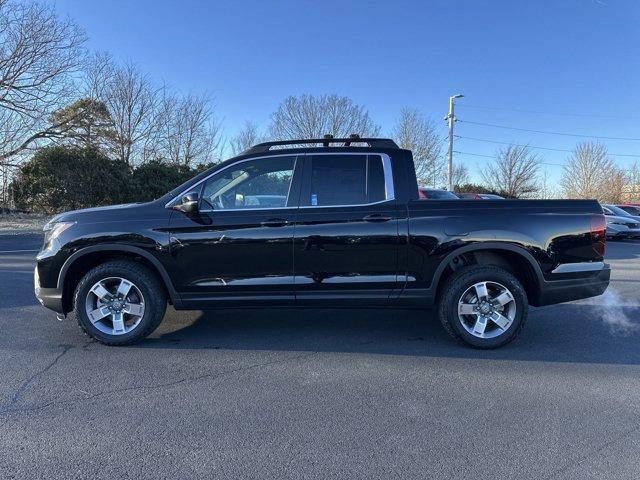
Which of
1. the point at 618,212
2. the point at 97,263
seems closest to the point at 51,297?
the point at 97,263

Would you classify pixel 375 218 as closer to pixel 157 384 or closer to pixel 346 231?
pixel 346 231

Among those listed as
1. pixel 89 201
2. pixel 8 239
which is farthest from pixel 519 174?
pixel 8 239

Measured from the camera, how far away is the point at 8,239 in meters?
14.6

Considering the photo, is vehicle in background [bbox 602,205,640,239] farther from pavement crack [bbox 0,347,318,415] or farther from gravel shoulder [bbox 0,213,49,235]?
gravel shoulder [bbox 0,213,49,235]

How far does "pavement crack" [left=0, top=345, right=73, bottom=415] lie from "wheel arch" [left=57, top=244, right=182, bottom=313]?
1.45 ft

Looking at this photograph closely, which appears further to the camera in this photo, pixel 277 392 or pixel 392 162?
pixel 392 162

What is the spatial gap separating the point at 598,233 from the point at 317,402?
326 cm

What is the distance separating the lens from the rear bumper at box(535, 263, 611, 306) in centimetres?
456

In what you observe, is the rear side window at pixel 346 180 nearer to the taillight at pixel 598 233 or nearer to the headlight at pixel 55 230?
the taillight at pixel 598 233

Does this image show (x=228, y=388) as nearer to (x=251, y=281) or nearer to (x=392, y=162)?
(x=251, y=281)

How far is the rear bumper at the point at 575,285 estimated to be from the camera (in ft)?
15.0

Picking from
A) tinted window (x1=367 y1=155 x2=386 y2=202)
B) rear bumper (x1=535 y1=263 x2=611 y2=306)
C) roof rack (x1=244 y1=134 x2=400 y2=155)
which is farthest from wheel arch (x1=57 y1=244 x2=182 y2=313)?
rear bumper (x1=535 y1=263 x2=611 y2=306)

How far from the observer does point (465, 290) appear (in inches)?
177

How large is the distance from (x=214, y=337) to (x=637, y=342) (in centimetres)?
453
